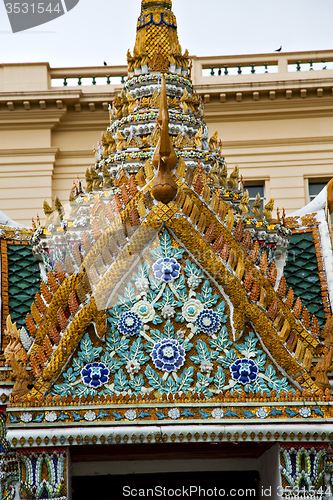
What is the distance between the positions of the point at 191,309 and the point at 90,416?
1559 millimetres

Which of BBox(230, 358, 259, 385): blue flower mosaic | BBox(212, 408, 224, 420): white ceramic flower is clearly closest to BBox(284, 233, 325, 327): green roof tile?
BBox(230, 358, 259, 385): blue flower mosaic

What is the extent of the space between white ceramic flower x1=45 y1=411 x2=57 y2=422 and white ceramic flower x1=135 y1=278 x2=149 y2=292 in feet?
5.26

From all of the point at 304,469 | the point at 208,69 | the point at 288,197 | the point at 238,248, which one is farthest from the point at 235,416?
the point at 208,69

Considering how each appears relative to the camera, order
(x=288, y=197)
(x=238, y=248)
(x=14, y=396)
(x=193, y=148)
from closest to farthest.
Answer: (x=14, y=396) → (x=238, y=248) → (x=193, y=148) → (x=288, y=197)

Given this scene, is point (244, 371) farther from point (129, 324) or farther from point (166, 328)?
point (129, 324)

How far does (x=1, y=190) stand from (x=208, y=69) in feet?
24.1

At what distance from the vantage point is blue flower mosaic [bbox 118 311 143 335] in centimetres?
852

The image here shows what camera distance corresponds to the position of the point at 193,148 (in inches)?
443

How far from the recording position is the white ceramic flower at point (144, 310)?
8594 mm

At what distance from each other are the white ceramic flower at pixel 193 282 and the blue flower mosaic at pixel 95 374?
128 centimetres

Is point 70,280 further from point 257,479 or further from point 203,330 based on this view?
point 257,479

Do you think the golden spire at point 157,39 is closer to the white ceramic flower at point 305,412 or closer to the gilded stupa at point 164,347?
the gilded stupa at point 164,347

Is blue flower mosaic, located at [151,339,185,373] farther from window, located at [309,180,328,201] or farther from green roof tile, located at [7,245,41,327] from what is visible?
window, located at [309,180,328,201]

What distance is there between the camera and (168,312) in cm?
860
